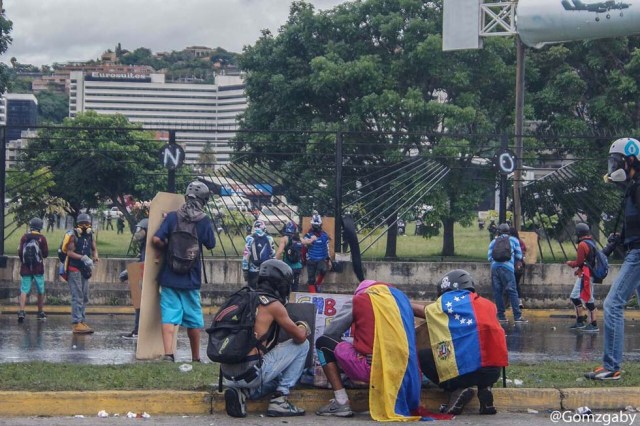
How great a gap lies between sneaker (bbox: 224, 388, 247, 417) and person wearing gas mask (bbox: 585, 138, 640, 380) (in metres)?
2.99

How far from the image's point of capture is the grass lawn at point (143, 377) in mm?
8531

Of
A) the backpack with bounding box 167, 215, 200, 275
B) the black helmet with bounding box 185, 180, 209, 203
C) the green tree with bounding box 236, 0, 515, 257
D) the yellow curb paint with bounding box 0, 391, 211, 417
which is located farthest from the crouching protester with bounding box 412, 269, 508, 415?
the green tree with bounding box 236, 0, 515, 257

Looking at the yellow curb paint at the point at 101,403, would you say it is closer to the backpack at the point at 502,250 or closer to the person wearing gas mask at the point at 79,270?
the person wearing gas mask at the point at 79,270

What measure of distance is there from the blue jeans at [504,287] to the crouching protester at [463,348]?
803 cm

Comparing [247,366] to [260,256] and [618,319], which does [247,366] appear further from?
[260,256]

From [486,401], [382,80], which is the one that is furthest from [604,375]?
[382,80]

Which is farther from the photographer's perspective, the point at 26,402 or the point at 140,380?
the point at 140,380

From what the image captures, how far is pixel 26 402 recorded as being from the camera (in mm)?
8164

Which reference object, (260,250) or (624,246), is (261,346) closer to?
(624,246)

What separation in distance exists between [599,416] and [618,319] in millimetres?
942

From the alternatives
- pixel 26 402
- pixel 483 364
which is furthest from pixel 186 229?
pixel 483 364

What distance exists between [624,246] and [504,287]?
294 inches

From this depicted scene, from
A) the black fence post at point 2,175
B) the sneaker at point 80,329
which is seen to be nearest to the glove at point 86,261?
the sneaker at point 80,329

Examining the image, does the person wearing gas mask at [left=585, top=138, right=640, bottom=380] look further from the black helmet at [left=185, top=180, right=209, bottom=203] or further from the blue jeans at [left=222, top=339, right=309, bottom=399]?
the black helmet at [left=185, top=180, right=209, bottom=203]
